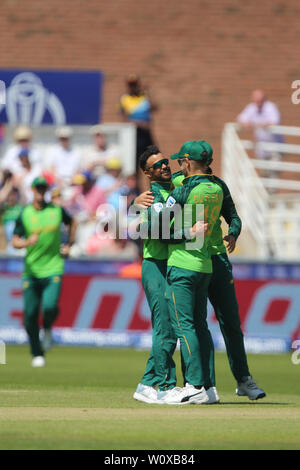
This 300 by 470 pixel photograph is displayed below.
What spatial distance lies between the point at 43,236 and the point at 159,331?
18.9ft

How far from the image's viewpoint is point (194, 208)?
8852 mm

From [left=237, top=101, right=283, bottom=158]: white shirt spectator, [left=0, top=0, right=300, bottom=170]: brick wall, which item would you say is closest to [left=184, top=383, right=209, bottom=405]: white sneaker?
[left=237, top=101, right=283, bottom=158]: white shirt spectator

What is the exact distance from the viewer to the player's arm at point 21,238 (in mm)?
14109

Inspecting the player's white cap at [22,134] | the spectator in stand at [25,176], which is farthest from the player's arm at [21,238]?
→ the player's white cap at [22,134]

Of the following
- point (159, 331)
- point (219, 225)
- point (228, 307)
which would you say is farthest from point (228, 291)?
point (159, 331)

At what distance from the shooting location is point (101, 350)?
60.2ft

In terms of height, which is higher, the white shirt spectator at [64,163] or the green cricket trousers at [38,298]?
the white shirt spectator at [64,163]

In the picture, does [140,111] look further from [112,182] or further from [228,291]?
[228,291]

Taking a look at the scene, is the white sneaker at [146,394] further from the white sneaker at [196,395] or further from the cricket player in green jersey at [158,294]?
the white sneaker at [196,395]

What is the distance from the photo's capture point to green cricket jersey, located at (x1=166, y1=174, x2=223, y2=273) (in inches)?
347

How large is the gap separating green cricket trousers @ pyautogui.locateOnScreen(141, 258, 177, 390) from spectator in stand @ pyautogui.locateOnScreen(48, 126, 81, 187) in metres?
11.6

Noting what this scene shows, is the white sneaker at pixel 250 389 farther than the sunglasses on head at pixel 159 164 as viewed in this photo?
Yes
